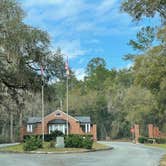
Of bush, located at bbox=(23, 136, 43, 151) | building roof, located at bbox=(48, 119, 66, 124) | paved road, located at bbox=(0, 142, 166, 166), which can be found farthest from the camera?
building roof, located at bbox=(48, 119, 66, 124)

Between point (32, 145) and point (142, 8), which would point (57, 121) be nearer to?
point (32, 145)

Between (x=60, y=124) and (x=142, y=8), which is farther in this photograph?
(x=60, y=124)

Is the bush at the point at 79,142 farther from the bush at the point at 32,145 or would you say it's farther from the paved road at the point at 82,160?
the paved road at the point at 82,160

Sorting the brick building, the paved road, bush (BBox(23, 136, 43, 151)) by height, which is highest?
the brick building

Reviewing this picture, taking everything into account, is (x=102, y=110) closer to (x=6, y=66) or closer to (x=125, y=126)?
(x=125, y=126)

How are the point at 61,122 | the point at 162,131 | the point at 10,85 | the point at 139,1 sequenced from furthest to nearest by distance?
the point at 61,122 → the point at 162,131 → the point at 10,85 → the point at 139,1

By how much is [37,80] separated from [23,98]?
6.96ft

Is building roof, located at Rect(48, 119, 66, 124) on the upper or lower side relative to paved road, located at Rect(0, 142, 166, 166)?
upper

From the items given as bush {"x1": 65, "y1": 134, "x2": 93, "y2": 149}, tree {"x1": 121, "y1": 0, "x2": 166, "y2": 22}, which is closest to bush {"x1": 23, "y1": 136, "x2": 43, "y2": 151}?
bush {"x1": 65, "y1": 134, "x2": 93, "y2": 149}

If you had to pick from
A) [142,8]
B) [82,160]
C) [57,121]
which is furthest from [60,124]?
[142,8]

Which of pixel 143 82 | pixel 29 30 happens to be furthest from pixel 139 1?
pixel 143 82

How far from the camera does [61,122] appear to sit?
81.3m

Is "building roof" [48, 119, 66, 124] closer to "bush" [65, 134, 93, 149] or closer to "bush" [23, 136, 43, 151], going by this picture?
"bush" [65, 134, 93, 149]

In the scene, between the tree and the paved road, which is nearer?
the tree
